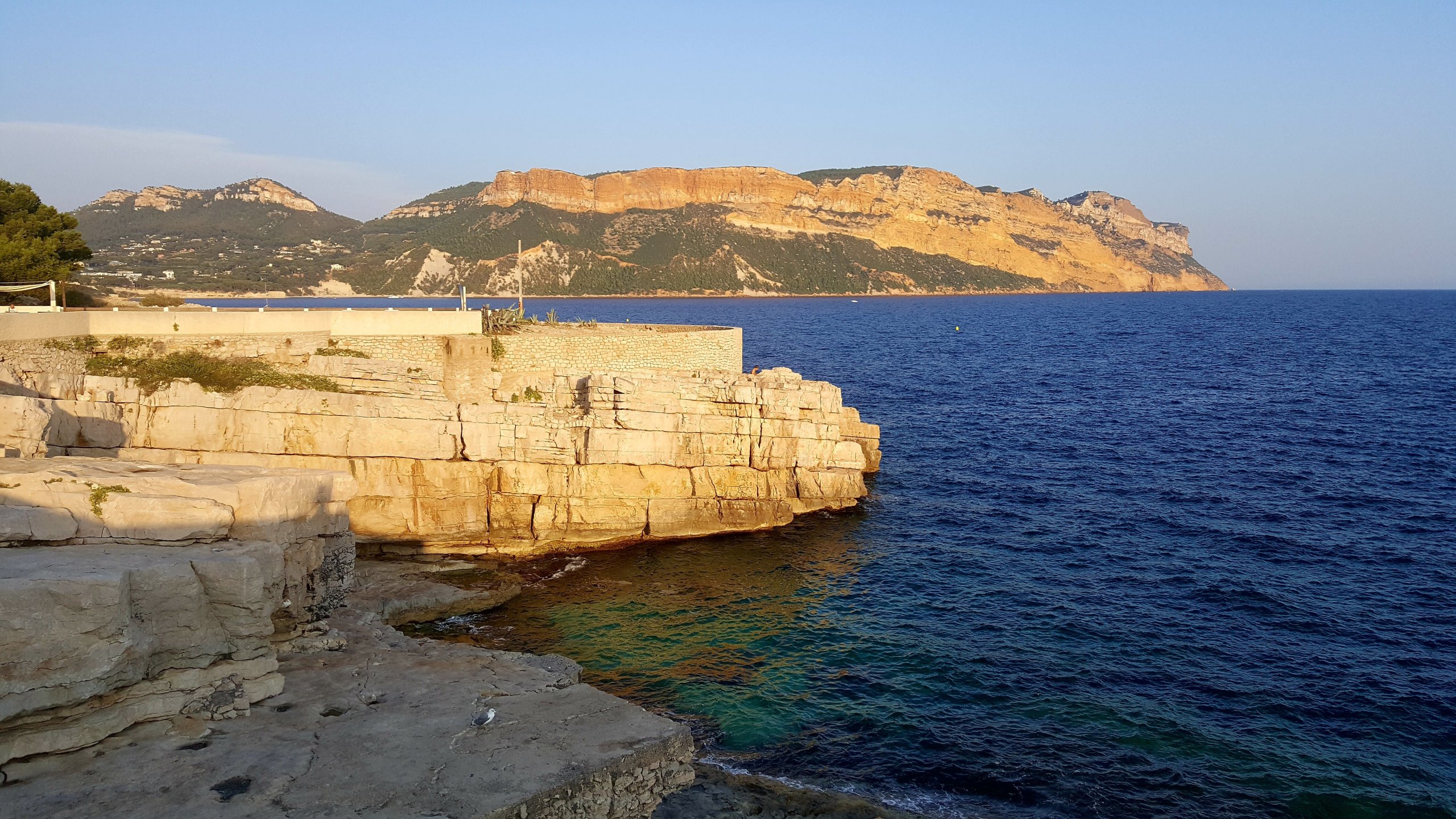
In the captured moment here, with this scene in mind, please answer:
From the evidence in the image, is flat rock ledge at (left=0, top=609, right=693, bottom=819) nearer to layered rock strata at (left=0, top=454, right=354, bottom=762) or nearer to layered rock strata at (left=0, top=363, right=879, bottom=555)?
layered rock strata at (left=0, top=454, right=354, bottom=762)

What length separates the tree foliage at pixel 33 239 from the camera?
98.5 ft

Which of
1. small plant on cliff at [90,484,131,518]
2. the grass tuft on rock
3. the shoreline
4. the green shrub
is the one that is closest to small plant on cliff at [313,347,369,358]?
the grass tuft on rock

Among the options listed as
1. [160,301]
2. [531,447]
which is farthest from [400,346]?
[160,301]

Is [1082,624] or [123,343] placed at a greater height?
[123,343]

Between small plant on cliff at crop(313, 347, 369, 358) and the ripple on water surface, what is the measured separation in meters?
8.81

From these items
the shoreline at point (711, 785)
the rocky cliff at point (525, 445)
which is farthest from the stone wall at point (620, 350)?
the shoreline at point (711, 785)

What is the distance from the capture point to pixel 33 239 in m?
30.8

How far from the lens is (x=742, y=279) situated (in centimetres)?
19825

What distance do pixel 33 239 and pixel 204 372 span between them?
43.1ft

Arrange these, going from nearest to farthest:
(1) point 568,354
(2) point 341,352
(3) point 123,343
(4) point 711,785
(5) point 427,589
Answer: (4) point 711,785 → (5) point 427,589 → (3) point 123,343 → (2) point 341,352 → (1) point 568,354

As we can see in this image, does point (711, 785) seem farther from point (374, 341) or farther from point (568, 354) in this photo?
point (374, 341)

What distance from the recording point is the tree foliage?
30016mm

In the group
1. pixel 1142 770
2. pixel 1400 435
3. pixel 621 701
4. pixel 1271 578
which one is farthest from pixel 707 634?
pixel 1400 435

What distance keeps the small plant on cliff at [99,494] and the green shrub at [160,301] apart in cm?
2654
